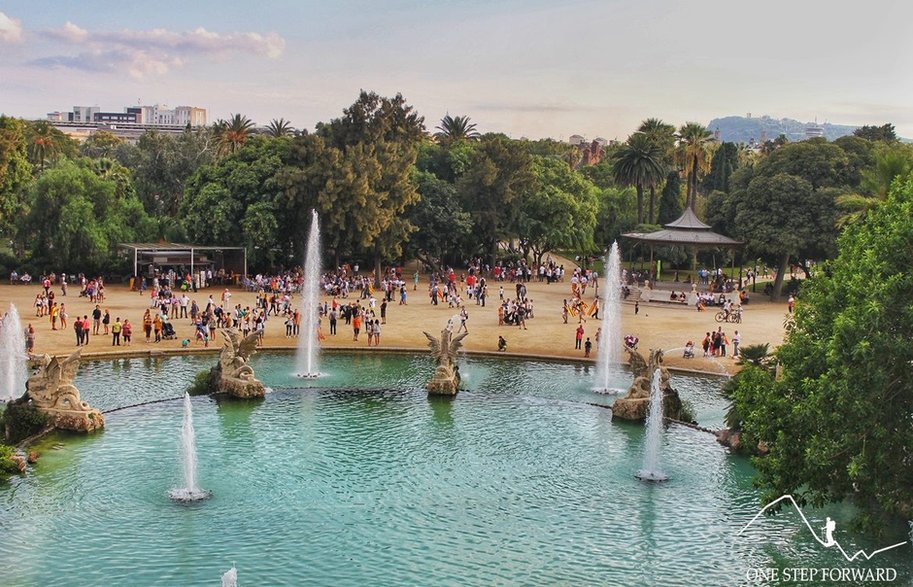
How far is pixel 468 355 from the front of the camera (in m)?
43.1

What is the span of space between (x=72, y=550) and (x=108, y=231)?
1988 inches

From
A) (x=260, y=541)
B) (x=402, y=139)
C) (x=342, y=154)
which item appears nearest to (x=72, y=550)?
(x=260, y=541)

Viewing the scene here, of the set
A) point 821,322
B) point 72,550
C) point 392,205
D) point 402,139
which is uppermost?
point 402,139

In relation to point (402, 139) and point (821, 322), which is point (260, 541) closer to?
point (821, 322)

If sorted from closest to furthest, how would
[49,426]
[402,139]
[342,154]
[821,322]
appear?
1. [821,322]
2. [49,426]
3. [342,154]
4. [402,139]

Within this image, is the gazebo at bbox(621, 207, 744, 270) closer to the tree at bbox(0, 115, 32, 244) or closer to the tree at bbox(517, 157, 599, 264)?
the tree at bbox(517, 157, 599, 264)

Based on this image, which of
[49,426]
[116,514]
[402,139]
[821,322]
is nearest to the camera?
[821,322]

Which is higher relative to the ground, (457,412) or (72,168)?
(72,168)

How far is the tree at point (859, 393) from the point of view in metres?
18.5

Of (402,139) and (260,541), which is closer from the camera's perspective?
(260,541)

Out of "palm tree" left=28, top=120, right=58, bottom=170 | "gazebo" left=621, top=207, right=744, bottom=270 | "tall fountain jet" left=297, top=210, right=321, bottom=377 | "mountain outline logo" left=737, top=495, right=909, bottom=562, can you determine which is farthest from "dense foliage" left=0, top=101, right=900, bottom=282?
"mountain outline logo" left=737, top=495, right=909, bottom=562

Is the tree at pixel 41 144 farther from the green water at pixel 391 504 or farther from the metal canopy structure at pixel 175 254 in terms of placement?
the green water at pixel 391 504

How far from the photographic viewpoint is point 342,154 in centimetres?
6700

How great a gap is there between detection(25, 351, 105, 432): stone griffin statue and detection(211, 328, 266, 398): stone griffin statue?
5.20 m
